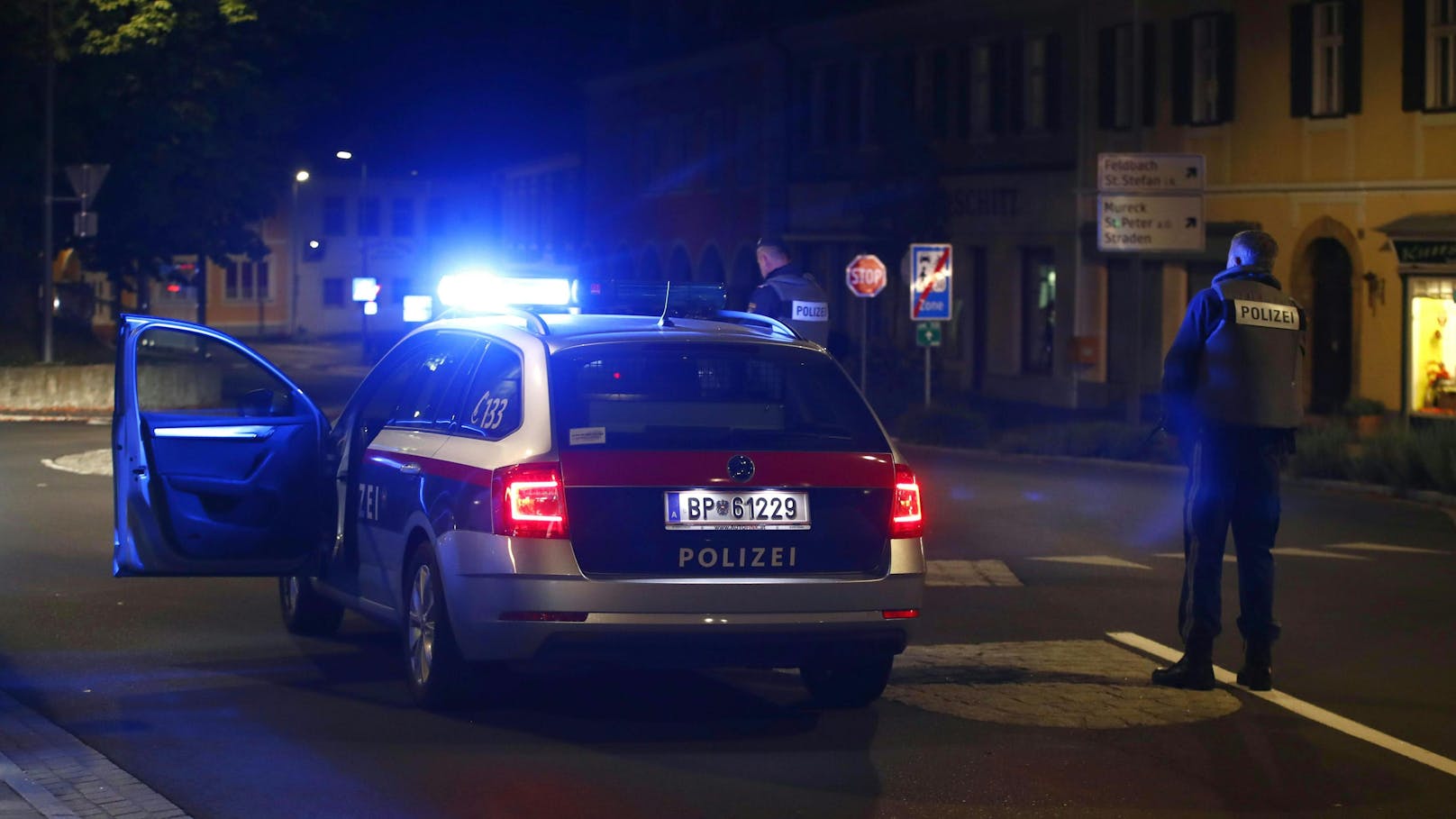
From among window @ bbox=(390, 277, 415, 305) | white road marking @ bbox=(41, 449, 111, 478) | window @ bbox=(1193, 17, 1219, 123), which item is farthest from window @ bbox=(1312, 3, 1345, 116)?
window @ bbox=(390, 277, 415, 305)

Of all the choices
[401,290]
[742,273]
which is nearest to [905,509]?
[742,273]

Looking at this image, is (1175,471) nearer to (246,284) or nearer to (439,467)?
(439,467)

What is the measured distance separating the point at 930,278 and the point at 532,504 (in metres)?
22.1

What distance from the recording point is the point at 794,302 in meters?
14.4

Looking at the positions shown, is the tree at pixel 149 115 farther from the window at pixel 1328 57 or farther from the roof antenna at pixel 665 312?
the roof antenna at pixel 665 312

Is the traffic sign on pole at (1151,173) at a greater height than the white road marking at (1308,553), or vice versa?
the traffic sign on pole at (1151,173)

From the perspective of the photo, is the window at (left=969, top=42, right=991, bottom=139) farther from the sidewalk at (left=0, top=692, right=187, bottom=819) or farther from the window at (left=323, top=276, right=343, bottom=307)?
the window at (left=323, top=276, right=343, bottom=307)

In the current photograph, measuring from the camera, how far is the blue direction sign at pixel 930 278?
1147 inches

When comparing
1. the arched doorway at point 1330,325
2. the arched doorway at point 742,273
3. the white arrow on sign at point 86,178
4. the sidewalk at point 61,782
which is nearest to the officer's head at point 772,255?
the sidewalk at point 61,782

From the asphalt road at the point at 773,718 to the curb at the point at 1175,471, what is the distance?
7.31 m

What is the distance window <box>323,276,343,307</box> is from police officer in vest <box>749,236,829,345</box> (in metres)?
87.9

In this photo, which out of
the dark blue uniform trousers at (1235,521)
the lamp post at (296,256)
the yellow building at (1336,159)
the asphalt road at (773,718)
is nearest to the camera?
the asphalt road at (773,718)

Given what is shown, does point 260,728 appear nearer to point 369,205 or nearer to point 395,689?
point 395,689

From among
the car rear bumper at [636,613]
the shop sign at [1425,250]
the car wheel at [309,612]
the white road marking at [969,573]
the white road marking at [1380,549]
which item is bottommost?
the white road marking at [1380,549]
